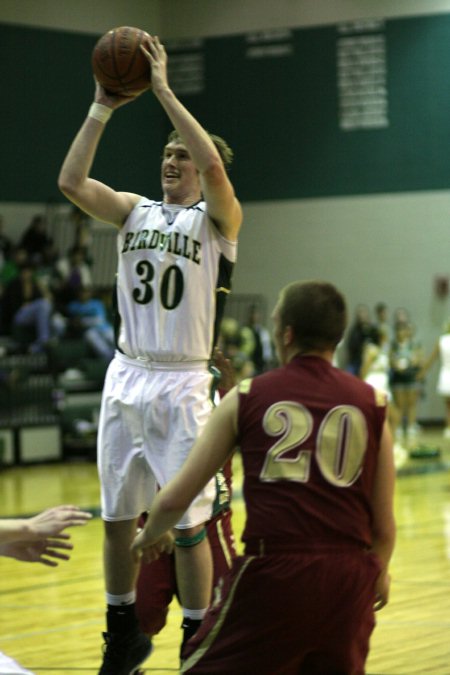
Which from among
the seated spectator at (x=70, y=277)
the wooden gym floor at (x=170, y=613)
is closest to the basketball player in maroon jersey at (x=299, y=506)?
the wooden gym floor at (x=170, y=613)

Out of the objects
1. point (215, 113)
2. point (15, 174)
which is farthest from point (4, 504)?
point (215, 113)

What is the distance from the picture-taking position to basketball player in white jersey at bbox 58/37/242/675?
4.14 meters

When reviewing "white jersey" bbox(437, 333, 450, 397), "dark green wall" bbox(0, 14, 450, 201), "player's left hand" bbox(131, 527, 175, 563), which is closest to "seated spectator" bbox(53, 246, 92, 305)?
"dark green wall" bbox(0, 14, 450, 201)

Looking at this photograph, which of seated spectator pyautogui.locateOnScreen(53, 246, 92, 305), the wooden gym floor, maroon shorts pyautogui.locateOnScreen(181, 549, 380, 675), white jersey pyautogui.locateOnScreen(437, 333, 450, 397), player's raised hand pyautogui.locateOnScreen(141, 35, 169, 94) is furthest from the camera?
seated spectator pyautogui.locateOnScreen(53, 246, 92, 305)

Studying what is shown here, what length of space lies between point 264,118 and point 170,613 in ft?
48.3

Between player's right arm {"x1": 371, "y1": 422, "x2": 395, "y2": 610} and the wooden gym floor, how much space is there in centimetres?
177

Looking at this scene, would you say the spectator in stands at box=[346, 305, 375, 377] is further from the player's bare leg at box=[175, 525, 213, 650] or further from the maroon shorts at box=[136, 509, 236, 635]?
the player's bare leg at box=[175, 525, 213, 650]

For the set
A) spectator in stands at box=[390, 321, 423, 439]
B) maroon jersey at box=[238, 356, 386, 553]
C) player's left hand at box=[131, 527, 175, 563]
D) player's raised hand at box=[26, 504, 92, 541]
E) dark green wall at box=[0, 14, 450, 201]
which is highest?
dark green wall at box=[0, 14, 450, 201]

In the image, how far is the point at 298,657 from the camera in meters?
3.04

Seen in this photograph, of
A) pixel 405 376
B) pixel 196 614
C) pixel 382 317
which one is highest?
pixel 196 614

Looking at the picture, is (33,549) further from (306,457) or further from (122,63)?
(122,63)

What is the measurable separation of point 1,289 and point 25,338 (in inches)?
39.9

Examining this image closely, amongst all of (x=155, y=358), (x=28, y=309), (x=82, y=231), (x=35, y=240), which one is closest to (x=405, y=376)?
(x=82, y=231)

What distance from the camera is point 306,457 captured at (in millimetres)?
Answer: 3055
